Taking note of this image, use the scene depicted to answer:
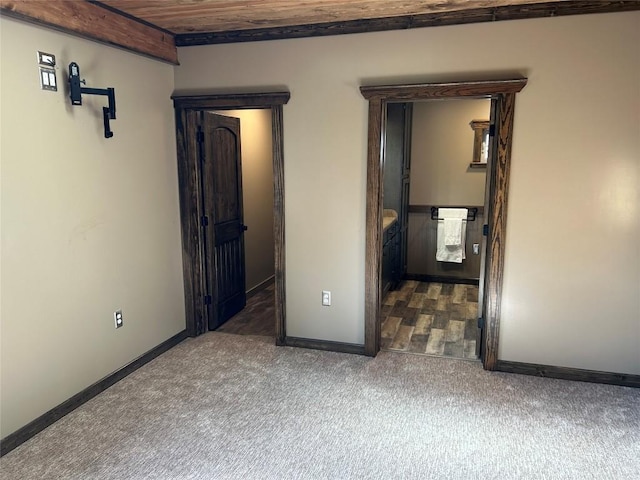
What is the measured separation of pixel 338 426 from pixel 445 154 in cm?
387

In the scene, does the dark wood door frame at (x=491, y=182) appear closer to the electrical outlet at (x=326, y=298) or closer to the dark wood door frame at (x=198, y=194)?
the electrical outlet at (x=326, y=298)

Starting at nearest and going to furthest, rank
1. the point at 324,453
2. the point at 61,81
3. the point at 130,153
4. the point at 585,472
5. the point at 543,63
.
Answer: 1. the point at 585,472
2. the point at 324,453
3. the point at 61,81
4. the point at 543,63
5. the point at 130,153

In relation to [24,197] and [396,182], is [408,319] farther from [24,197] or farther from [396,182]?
[24,197]

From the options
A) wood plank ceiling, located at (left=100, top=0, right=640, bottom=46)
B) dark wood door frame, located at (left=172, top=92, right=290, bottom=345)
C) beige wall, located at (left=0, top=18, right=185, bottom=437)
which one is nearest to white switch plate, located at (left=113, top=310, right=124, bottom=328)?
beige wall, located at (left=0, top=18, right=185, bottom=437)

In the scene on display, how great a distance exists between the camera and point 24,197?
250 centimetres

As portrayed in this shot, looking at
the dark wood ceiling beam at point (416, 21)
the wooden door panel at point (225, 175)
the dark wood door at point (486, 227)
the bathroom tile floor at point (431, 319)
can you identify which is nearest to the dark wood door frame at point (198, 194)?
the wooden door panel at point (225, 175)

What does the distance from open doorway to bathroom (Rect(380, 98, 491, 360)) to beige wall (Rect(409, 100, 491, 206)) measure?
0.01 m

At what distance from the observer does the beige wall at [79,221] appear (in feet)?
8.07

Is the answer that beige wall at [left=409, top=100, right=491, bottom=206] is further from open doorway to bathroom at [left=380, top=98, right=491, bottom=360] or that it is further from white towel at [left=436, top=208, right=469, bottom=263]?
white towel at [left=436, top=208, right=469, bottom=263]

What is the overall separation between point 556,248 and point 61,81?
3.32m

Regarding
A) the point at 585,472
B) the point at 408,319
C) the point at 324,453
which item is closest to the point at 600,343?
the point at 585,472

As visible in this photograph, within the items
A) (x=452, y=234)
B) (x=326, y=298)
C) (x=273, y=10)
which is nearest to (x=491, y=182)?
(x=326, y=298)

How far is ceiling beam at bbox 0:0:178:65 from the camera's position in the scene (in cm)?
243

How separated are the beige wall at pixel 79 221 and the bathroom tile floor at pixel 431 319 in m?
2.01
